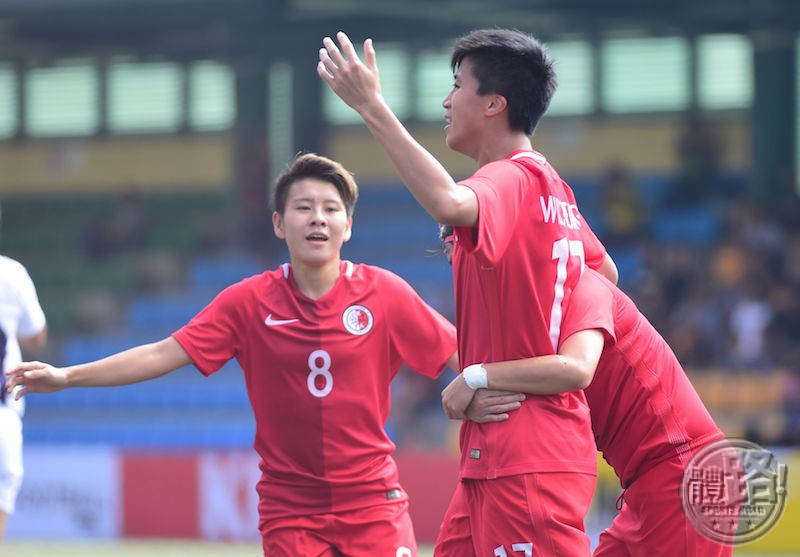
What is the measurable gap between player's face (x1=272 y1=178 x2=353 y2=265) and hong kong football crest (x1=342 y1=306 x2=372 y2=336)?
0.23 meters

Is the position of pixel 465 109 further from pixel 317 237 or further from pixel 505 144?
pixel 317 237

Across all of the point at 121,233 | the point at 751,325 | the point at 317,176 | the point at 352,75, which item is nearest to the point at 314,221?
the point at 317,176

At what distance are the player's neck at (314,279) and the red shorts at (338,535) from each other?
915 millimetres

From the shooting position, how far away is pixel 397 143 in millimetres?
3789

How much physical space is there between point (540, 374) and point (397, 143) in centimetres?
90

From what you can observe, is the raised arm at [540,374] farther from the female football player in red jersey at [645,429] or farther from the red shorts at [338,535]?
the red shorts at [338,535]

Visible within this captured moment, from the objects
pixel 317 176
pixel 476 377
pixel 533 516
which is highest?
pixel 317 176

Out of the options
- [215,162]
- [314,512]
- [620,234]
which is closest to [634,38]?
[620,234]

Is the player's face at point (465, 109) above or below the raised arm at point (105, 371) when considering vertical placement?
above

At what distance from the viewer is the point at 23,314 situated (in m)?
7.04

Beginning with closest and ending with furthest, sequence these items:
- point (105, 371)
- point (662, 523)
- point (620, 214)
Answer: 1. point (662, 523)
2. point (105, 371)
3. point (620, 214)

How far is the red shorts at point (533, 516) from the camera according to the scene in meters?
4.23

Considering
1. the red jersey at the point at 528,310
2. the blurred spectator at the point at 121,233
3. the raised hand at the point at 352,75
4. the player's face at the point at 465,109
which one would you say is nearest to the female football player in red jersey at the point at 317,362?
the red jersey at the point at 528,310

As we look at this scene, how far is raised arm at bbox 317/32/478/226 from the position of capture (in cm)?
377
